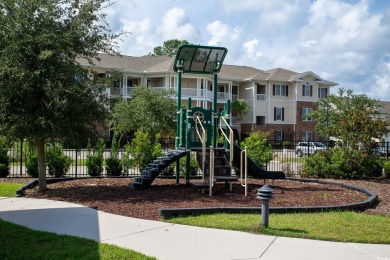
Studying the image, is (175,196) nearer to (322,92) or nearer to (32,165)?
(32,165)

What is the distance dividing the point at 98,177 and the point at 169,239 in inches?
379

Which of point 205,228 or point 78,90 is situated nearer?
point 205,228

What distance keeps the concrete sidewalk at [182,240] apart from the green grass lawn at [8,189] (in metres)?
2.89

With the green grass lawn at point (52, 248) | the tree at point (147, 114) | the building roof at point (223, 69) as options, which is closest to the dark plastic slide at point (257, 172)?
the green grass lawn at point (52, 248)

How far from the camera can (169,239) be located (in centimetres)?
714

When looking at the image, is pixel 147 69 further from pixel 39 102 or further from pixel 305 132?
Answer: pixel 39 102

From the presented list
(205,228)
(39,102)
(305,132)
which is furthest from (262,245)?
(305,132)

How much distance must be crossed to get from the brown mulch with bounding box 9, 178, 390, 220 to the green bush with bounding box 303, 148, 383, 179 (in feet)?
8.36

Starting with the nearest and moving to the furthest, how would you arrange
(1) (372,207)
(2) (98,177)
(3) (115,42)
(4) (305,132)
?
(1) (372,207) < (3) (115,42) < (2) (98,177) < (4) (305,132)

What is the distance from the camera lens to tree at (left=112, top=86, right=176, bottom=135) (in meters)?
35.0

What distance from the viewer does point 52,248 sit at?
6367mm

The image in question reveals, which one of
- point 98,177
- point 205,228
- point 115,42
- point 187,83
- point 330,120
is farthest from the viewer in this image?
point 187,83

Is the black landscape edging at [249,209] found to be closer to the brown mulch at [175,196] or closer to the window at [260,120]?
the brown mulch at [175,196]

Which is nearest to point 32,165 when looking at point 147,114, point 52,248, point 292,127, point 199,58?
point 199,58
